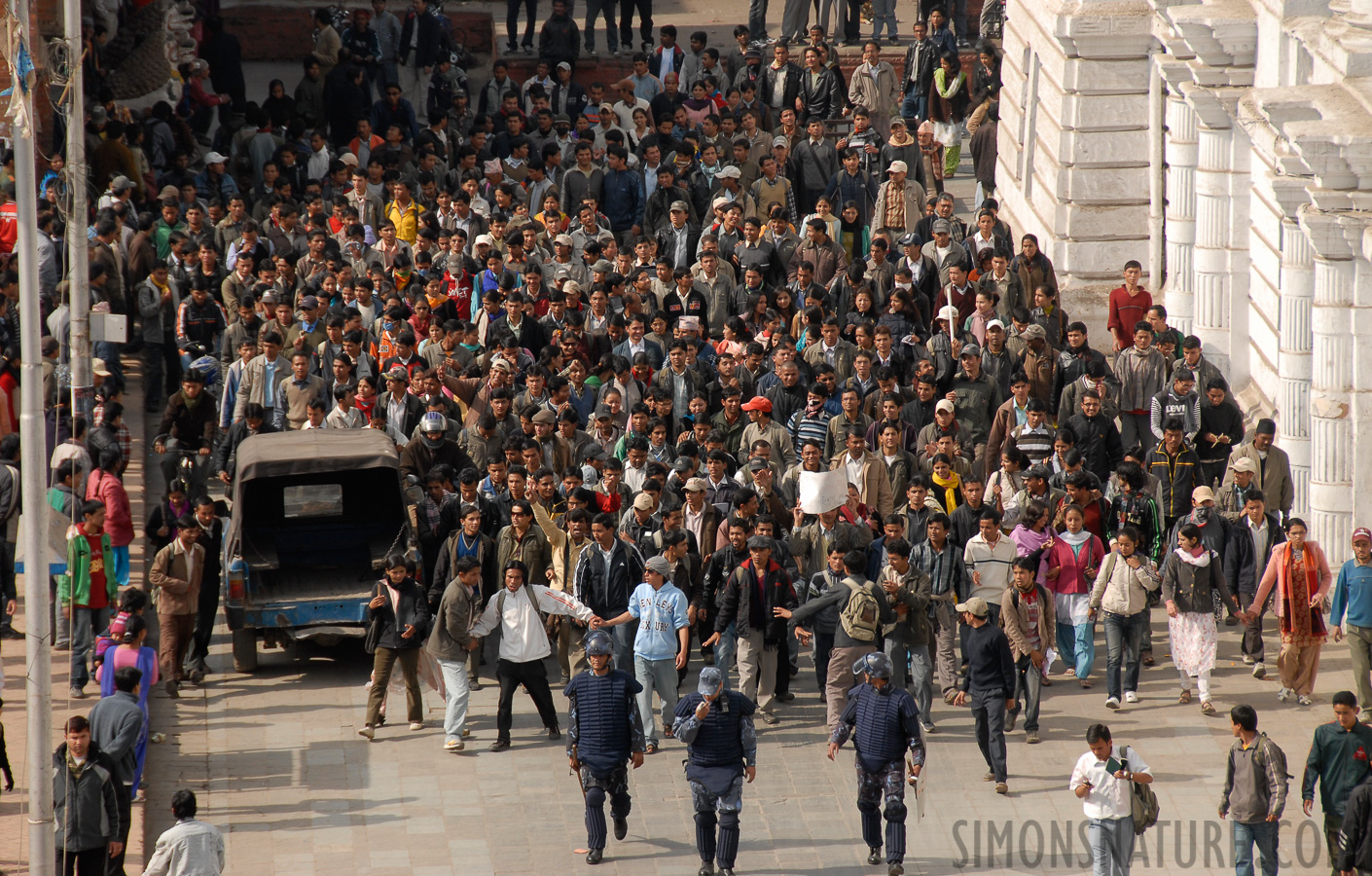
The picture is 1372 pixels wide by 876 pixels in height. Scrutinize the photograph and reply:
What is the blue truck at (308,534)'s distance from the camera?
16141 mm

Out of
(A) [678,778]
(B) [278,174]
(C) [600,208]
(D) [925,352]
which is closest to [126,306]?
(B) [278,174]

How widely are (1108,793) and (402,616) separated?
5540 millimetres

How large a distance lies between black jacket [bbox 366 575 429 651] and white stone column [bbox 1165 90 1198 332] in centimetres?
983

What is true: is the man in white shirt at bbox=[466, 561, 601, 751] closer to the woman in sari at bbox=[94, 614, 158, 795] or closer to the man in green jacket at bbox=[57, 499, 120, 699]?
the woman in sari at bbox=[94, 614, 158, 795]

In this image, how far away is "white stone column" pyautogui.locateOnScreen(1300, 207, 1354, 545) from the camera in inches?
670

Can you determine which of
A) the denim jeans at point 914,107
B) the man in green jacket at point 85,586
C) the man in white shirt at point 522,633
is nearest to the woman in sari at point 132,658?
the man in green jacket at point 85,586

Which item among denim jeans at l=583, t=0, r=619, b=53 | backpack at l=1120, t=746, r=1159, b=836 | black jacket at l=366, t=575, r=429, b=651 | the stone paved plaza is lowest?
the stone paved plaza

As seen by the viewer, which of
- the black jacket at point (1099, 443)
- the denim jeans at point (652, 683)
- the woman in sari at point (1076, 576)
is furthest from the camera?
the black jacket at point (1099, 443)

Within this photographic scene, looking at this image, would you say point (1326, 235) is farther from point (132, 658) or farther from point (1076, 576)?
point (132, 658)

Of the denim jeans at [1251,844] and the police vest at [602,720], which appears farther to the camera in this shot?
the police vest at [602,720]

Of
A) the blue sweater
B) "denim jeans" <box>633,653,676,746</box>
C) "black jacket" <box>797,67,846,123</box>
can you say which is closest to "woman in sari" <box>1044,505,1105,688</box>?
the blue sweater

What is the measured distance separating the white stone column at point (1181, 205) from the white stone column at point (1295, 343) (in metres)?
2.98

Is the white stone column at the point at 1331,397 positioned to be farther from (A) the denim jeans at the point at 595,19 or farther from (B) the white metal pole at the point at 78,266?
(A) the denim jeans at the point at 595,19

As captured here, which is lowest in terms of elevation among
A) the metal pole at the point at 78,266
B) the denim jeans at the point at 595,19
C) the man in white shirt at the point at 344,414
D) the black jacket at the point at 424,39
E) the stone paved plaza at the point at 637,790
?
the stone paved plaza at the point at 637,790
